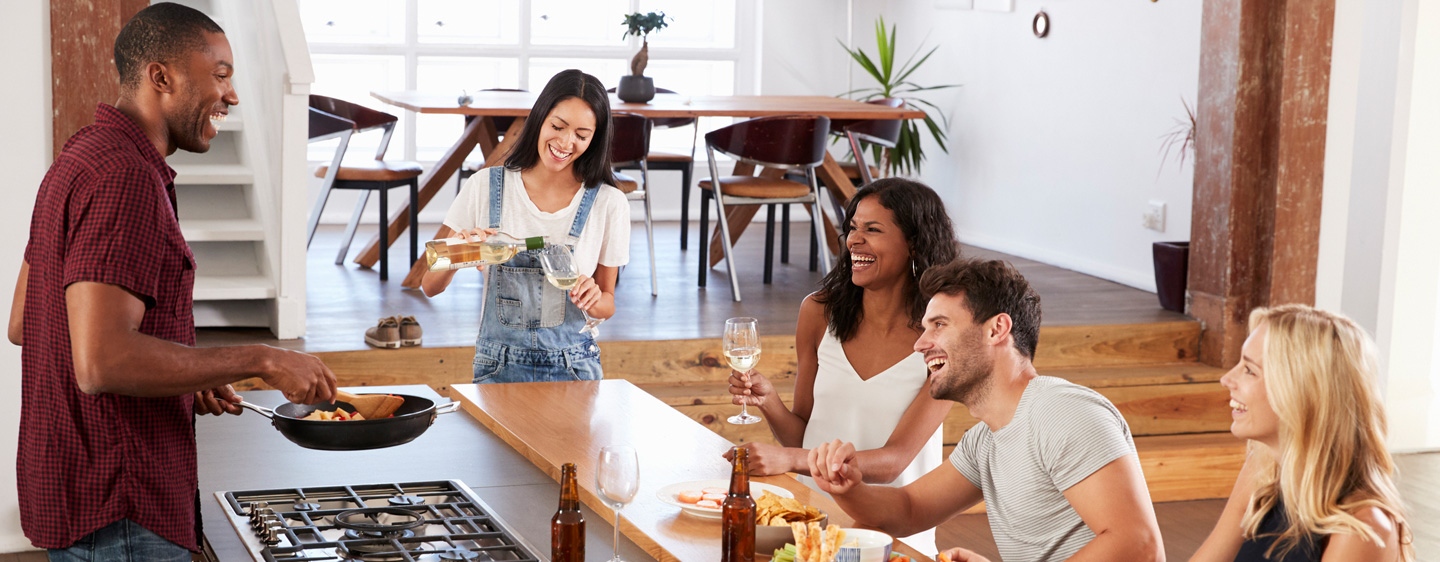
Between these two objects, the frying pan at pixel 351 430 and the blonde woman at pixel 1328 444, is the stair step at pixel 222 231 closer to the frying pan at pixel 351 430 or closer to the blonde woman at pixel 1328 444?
the frying pan at pixel 351 430

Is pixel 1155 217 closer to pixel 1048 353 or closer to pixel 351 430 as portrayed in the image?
pixel 1048 353

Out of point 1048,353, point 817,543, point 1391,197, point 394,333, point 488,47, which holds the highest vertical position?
point 488,47

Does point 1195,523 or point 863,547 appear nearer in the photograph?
point 863,547

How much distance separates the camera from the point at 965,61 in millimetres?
7867

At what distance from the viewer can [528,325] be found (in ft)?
9.49

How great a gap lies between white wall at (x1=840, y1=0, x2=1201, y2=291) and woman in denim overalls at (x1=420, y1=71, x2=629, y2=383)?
3628 mm

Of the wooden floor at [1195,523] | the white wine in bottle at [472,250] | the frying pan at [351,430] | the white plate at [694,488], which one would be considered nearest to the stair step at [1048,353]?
the wooden floor at [1195,523]

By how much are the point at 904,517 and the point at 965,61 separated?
6.11 m

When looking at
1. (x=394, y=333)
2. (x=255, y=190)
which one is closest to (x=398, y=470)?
(x=394, y=333)

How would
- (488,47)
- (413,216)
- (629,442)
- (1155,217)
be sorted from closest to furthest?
1. (629,442)
2. (413,216)
3. (1155,217)
4. (488,47)

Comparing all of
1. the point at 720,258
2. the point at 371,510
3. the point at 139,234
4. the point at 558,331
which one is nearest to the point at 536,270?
the point at 558,331

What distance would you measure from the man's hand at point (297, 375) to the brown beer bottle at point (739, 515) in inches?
21.3

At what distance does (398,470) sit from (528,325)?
0.73m

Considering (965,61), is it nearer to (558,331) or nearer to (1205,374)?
(1205,374)
